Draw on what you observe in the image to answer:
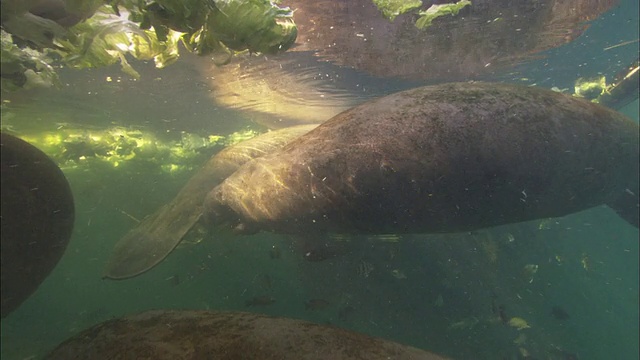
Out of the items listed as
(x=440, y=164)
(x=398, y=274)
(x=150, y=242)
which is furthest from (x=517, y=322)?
(x=150, y=242)

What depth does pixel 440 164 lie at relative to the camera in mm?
4207

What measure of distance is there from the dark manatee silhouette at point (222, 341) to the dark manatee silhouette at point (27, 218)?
897mm

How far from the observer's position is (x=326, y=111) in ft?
55.4

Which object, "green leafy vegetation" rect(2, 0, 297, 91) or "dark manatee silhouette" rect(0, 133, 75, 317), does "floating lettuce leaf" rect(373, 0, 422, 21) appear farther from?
"dark manatee silhouette" rect(0, 133, 75, 317)

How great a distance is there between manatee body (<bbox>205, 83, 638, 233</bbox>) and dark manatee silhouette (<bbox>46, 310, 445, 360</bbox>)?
72.2 inches

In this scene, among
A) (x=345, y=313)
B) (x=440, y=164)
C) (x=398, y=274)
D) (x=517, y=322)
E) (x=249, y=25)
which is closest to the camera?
(x=249, y=25)

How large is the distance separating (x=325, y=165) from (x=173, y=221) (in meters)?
3.75

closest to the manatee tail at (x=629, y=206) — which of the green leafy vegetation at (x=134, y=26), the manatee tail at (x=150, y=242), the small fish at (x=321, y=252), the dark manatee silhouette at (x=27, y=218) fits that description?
the small fish at (x=321, y=252)

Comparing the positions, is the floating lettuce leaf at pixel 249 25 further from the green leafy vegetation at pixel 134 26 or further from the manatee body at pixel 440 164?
the manatee body at pixel 440 164

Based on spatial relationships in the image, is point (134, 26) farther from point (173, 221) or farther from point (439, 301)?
point (439, 301)

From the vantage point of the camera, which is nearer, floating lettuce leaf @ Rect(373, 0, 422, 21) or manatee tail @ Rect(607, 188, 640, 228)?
floating lettuce leaf @ Rect(373, 0, 422, 21)

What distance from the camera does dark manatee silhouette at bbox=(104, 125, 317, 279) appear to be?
18.2ft

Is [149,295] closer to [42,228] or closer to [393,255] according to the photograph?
[393,255]

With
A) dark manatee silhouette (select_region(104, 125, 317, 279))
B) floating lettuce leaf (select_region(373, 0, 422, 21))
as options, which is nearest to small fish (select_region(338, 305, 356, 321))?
dark manatee silhouette (select_region(104, 125, 317, 279))
